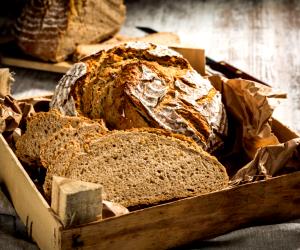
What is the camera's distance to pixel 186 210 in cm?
273

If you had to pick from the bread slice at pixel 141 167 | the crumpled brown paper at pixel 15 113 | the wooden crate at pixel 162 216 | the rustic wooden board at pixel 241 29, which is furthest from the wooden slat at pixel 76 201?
the rustic wooden board at pixel 241 29

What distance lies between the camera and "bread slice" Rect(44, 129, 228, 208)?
9.04 ft

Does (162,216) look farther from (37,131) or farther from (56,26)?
(56,26)

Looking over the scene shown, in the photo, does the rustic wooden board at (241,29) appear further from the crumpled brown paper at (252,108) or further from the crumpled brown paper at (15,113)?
the crumpled brown paper at (15,113)

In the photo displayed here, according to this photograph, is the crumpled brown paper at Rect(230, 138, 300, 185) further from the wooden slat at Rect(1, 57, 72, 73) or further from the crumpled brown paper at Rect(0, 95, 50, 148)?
the wooden slat at Rect(1, 57, 72, 73)

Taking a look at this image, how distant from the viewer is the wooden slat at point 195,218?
2576 mm

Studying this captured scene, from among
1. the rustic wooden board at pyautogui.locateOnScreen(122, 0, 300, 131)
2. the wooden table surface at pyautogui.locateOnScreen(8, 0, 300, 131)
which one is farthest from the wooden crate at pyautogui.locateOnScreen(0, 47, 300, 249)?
the rustic wooden board at pyautogui.locateOnScreen(122, 0, 300, 131)

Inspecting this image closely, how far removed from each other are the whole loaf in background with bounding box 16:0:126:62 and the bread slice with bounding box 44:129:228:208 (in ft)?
7.15

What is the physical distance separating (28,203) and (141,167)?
17.4 inches

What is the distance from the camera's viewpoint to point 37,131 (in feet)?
10.2

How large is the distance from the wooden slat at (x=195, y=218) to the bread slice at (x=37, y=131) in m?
0.54

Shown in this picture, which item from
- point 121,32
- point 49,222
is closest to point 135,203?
point 49,222

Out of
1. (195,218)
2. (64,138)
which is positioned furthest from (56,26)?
(195,218)

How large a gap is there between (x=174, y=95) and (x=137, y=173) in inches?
20.8
